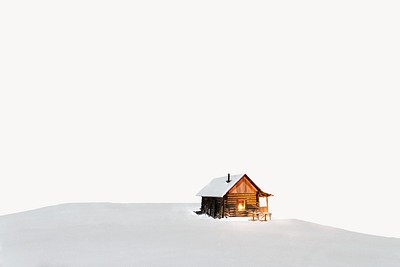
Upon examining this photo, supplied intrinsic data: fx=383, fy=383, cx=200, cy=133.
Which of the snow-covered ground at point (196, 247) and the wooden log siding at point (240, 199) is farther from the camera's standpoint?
the wooden log siding at point (240, 199)

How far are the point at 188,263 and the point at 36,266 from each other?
7.04 meters

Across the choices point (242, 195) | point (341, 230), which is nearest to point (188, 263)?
point (341, 230)

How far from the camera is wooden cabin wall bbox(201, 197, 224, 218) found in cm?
4209

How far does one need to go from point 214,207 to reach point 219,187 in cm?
253

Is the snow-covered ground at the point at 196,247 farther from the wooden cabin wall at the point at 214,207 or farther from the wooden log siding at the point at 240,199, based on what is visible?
the wooden cabin wall at the point at 214,207

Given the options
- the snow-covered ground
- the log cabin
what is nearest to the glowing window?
the log cabin

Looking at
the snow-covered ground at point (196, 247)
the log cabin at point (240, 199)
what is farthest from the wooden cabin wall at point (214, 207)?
the snow-covered ground at point (196, 247)

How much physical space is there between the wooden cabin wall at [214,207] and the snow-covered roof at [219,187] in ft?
2.22

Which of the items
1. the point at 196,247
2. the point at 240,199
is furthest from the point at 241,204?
the point at 196,247

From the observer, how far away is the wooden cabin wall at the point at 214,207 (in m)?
42.1

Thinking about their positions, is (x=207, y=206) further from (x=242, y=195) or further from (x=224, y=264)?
(x=224, y=264)

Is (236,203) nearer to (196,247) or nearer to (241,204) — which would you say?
(241,204)

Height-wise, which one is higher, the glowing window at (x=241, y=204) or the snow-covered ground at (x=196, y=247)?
the glowing window at (x=241, y=204)

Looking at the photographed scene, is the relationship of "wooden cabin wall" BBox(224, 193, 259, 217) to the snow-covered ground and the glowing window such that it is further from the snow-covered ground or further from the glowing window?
the snow-covered ground
